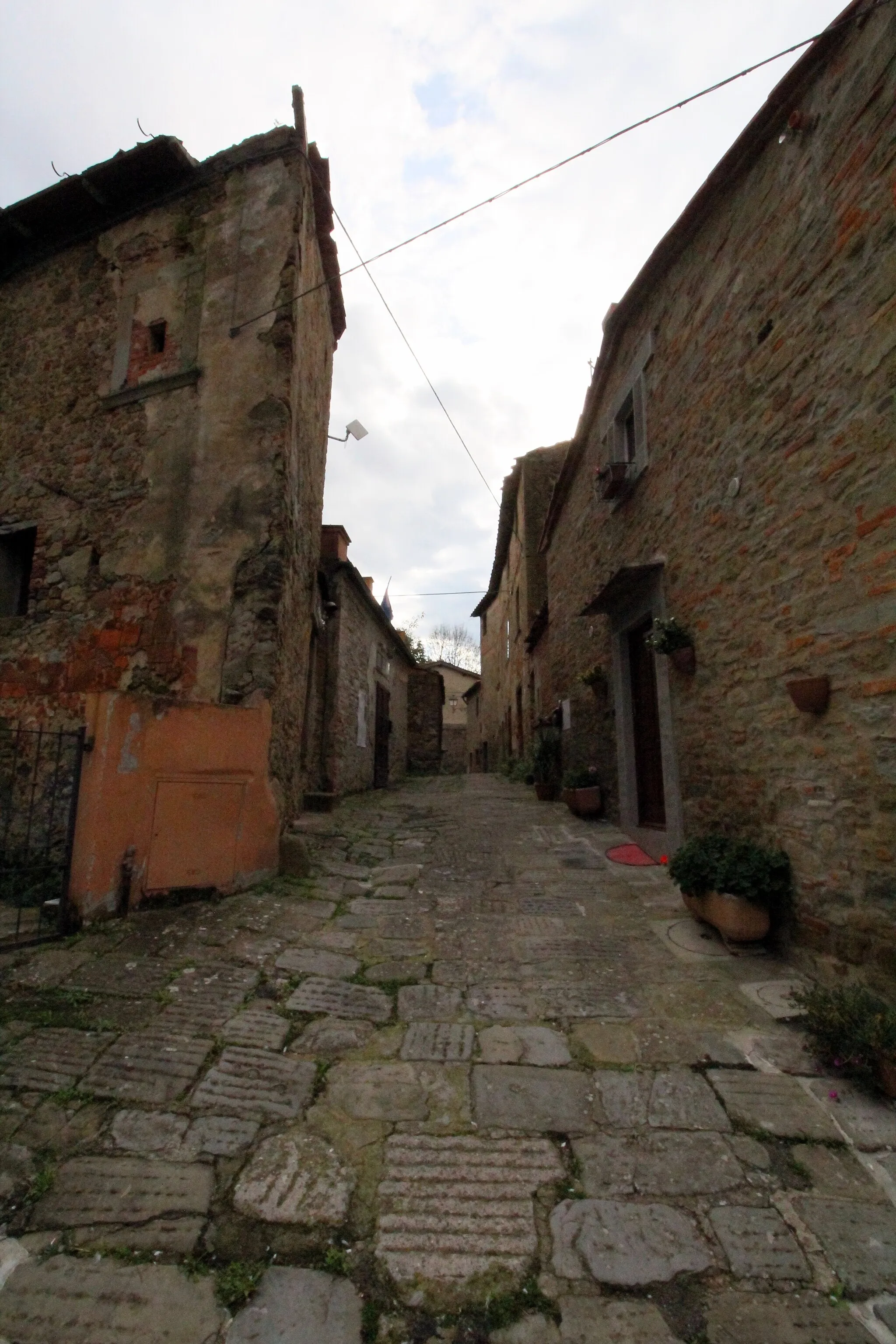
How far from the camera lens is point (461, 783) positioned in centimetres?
1347

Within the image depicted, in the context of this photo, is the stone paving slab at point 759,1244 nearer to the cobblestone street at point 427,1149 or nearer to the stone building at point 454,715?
the cobblestone street at point 427,1149

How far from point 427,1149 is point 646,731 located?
4.99 metres

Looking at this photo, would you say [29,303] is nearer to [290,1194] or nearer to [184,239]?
[184,239]

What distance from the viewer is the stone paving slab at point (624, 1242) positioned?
154 cm

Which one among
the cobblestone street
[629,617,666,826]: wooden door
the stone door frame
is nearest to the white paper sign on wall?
the stone door frame

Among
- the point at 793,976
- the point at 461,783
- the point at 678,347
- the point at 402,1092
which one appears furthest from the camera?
the point at 461,783

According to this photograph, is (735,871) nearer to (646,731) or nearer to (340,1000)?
(340,1000)

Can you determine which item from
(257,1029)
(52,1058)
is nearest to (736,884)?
(257,1029)

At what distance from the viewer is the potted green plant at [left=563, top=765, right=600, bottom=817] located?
7.48 metres

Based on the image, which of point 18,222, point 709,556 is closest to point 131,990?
point 709,556

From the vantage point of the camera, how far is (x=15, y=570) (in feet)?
21.5

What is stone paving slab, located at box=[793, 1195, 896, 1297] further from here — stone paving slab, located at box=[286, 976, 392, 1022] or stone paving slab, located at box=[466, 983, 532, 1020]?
stone paving slab, located at box=[286, 976, 392, 1022]

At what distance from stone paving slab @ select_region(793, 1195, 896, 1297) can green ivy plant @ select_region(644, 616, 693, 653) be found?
3.73 m

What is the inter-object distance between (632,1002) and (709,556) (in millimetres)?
3274
